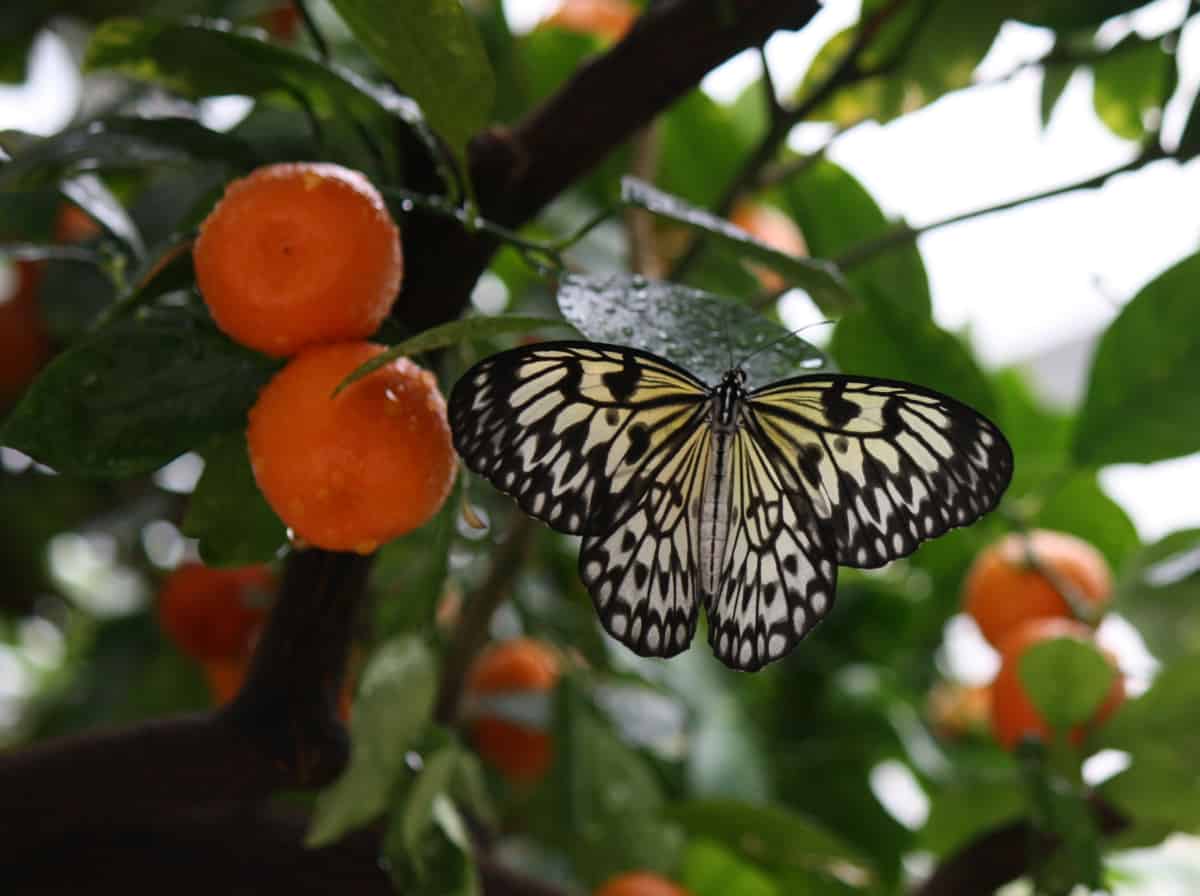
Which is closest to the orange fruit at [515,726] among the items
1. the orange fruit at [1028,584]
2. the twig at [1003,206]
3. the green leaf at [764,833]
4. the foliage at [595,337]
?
the foliage at [595,337]

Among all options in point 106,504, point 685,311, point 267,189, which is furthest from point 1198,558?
point 106,504

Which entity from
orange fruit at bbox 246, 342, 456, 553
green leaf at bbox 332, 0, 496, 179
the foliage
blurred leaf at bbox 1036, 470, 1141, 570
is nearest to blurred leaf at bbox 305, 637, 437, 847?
the foliage

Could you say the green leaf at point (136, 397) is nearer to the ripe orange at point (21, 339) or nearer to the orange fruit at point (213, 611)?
the orange fruit at point (213, 611)

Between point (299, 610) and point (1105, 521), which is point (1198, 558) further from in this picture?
point (299, 610)

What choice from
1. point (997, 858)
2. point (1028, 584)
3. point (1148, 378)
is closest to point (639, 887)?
point (997, 858)

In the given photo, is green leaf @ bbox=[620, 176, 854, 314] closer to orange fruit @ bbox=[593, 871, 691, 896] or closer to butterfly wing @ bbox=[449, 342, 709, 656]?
butterfly wing @ bbox=[449, 342, 709, 656]
